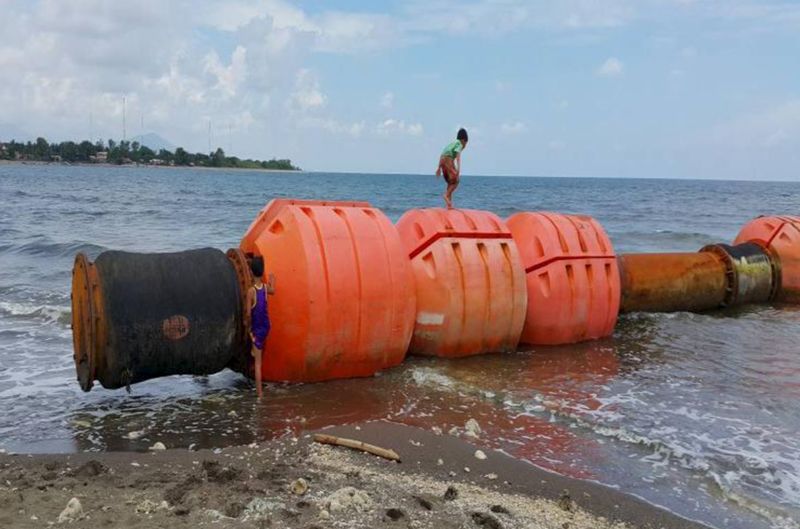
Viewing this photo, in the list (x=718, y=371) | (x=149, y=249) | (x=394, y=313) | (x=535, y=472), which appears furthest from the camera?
(x=149, y=249)

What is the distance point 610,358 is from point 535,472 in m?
3.76

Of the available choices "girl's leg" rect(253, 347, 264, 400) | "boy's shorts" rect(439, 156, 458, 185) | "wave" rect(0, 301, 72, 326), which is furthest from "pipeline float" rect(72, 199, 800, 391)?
"wave" rect(0, 301, 72, 326)

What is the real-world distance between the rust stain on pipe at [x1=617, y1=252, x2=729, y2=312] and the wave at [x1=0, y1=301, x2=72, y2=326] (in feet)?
25.1

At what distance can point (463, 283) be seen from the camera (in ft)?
24.6

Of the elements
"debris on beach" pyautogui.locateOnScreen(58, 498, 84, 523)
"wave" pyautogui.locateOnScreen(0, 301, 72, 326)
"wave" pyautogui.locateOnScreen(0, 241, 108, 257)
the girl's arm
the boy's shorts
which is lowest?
"wave" pyautogui.locateOnScreen(0, 241, 108, 257)

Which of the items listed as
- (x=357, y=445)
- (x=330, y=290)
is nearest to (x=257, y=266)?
(x=330, y=290)

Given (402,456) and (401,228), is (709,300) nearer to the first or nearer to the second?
(401,228)

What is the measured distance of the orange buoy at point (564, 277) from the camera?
833cm

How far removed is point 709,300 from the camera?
434 inches

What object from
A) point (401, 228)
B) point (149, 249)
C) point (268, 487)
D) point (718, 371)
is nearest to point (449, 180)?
point (401, 228)

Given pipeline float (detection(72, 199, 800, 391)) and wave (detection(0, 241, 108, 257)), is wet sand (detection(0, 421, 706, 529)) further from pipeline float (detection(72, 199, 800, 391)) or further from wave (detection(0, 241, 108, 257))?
wave (detection(0, 241, 108, 257))

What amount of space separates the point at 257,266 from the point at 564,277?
369cm

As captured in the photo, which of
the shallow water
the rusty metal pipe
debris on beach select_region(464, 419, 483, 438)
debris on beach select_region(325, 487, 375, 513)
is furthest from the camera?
the rusty metal pipe

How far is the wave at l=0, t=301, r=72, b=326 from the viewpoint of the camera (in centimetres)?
996
